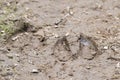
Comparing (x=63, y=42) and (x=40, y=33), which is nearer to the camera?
(x=63, y=42)

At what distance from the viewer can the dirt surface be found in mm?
3518

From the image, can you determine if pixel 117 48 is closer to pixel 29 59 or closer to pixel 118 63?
pixel 118 63

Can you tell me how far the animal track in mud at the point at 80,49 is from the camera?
366 cm

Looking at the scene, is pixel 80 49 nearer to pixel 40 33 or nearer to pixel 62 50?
pixel 62 50

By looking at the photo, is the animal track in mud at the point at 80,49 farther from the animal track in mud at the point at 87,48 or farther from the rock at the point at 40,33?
the rock at the point at 40,33

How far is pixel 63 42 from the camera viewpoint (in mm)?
3811

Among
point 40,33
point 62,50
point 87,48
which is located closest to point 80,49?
point 87,48

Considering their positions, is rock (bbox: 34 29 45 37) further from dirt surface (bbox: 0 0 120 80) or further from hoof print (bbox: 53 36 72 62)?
hoof print (bbox: 53 36 72 62)

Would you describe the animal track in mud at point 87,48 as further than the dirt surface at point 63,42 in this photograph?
Yes

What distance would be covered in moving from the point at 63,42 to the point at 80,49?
19 centimetres

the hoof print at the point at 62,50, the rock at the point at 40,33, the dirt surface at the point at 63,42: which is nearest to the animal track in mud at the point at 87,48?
the dirt surface at the point at 63,42

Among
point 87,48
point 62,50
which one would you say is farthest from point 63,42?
point 87,48

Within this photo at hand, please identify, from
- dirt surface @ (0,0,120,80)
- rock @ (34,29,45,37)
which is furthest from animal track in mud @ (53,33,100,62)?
rock @ (34,29,45,37)

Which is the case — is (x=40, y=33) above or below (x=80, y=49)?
above
